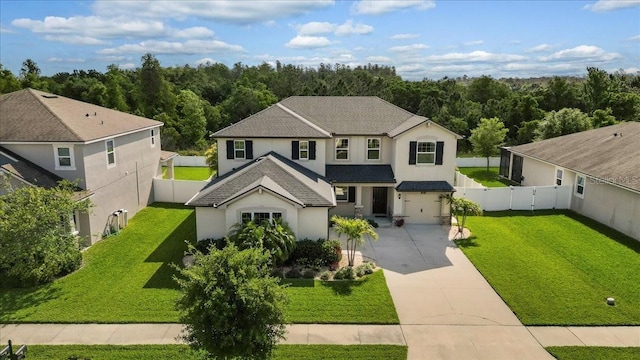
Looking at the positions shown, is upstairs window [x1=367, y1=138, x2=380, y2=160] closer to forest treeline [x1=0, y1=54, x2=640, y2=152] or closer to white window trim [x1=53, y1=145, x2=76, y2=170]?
white window trim [x1=53, y1=145, x2=76, y2=170]

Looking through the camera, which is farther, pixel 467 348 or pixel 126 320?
pixel 126 320

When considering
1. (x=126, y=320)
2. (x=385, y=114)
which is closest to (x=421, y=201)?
(x=385, y=114)

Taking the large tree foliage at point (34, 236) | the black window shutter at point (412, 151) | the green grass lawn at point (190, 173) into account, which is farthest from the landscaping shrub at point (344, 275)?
the green grass lawn at point (190, 173)

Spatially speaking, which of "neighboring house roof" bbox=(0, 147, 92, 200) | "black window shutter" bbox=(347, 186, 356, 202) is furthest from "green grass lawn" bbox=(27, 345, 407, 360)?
"black window shutter" bbox=(347, 186, 356, 202)

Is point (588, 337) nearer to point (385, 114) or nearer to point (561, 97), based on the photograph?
point (385, 114)

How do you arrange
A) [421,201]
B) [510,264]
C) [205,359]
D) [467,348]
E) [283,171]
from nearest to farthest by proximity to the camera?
[205,359], [467,348], [510,264], [283,171], [421,201]

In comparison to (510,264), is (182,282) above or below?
above
